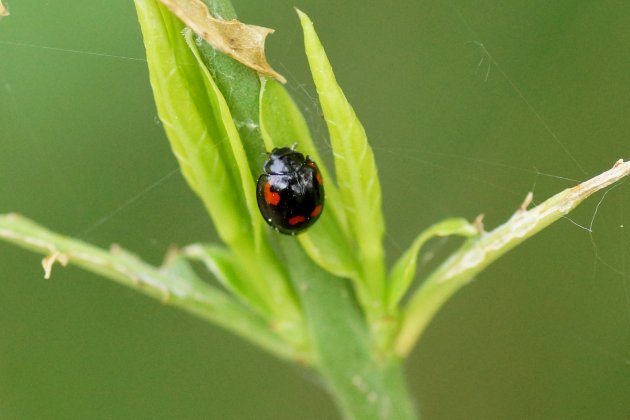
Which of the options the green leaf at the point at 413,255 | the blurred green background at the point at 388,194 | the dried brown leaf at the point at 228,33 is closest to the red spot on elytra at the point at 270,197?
the green leaf at the point at 413,255

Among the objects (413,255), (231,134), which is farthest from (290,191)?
(231,134)

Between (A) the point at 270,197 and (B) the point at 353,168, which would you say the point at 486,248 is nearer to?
(B) the point at 353,168

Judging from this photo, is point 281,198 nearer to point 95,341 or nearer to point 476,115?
point 476,115

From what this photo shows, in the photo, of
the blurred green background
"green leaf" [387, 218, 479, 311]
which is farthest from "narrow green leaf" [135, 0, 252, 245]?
the blurred green background

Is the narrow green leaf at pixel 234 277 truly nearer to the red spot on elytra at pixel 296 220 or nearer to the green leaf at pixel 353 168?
the red spot on elytra at pixel 296 220

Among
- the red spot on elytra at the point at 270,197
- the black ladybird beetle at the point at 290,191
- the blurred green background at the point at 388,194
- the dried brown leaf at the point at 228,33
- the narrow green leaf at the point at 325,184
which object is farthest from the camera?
the blurred green background at the point at 388,194

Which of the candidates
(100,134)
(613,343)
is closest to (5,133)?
(100,134)
